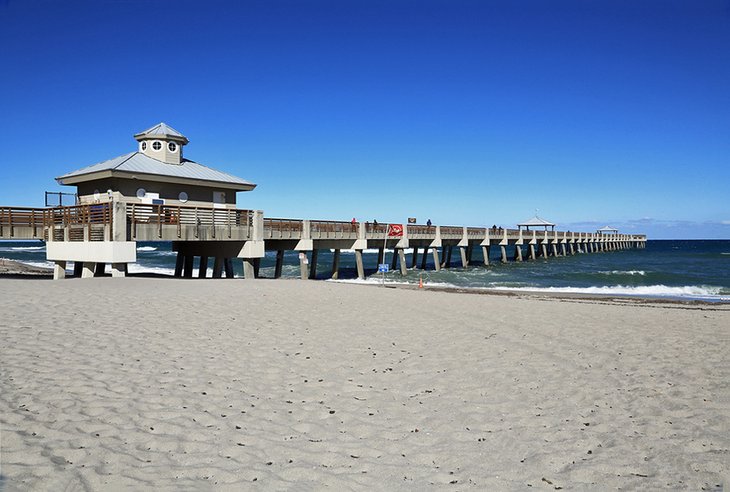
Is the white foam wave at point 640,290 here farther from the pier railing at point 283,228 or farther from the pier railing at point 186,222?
the pier railing at point 186,222

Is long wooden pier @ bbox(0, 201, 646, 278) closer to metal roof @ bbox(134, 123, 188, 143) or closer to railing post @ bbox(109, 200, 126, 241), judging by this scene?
railing post @ bbox(109, 200, 126, 241)

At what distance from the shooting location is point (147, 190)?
941 inches

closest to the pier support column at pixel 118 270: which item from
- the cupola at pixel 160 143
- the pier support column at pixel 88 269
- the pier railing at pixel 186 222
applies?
the pier railing at pixel 186 222

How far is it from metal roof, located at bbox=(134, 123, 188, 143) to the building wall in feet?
9.68

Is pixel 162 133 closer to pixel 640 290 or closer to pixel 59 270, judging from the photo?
pixel 59 270

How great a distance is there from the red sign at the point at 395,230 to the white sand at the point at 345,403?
77.6 feet

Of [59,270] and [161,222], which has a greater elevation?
[161,222]

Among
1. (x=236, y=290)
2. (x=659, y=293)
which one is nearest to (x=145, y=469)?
(x=236, y=290)

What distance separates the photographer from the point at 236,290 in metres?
16.2

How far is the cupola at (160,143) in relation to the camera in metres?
25.9

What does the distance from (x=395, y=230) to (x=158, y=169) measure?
1628 cm

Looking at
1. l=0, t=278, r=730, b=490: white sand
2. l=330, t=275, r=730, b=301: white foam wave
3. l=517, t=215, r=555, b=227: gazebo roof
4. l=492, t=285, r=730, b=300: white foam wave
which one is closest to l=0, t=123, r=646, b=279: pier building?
l=330, t=275, r=730, b=301: white foam wave

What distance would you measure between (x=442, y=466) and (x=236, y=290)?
489 inches

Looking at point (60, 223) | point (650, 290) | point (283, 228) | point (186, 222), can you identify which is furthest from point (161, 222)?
point (650, 290)
